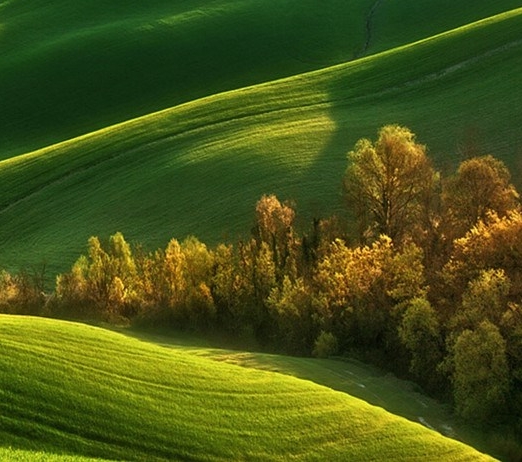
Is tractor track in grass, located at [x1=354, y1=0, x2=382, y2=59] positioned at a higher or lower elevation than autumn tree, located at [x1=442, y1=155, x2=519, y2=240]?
higher

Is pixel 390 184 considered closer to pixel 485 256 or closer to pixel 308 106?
pixel 485 256

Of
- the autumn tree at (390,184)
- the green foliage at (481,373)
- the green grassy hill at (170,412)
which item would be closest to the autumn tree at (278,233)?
the autumn tree at (390,184)

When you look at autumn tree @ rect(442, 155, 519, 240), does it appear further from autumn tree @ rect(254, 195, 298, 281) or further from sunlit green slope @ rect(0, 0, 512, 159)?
sunlit green slope @ rect(0, 0, 512, 159)

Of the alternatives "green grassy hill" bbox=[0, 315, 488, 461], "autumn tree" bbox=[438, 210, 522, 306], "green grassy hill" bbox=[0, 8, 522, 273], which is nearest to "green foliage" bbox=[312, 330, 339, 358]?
"autumn tree" bbox=[438, 210, 522, 306]

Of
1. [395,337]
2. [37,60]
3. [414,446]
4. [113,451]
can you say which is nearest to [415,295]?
[395,337]

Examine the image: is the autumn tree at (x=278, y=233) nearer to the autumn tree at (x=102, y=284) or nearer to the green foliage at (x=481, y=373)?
the autumn tree at (x=102, y=284)

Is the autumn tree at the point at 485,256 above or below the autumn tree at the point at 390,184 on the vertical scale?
below

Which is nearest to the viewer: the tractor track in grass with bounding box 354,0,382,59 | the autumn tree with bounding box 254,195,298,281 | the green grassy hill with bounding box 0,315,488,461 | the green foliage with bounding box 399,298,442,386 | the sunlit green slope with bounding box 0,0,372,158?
the green grassy hill with bounding box 0,315,488,461
